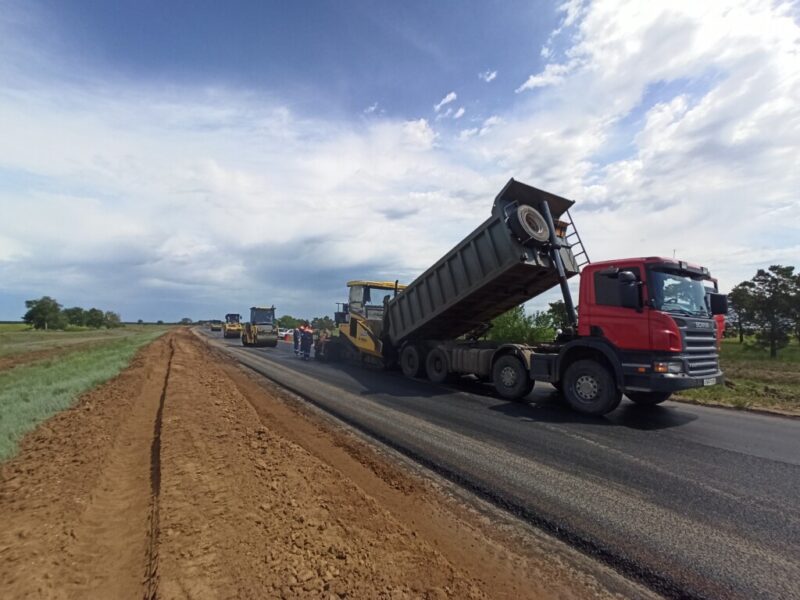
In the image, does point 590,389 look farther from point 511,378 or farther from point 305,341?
point 305,341

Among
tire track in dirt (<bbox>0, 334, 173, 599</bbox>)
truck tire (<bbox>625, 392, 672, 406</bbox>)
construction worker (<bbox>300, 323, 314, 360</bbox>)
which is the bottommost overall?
tire track in dirt (<bbox>0, 334, 173, 599</bbox>)

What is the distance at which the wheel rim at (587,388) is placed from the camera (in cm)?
775

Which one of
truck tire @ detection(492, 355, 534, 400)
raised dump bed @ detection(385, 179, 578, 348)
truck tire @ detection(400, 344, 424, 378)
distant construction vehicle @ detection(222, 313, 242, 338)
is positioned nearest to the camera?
raised dump bed @ detection(385, 179, 578, 348)

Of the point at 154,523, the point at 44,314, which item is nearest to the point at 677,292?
the point at 154,523

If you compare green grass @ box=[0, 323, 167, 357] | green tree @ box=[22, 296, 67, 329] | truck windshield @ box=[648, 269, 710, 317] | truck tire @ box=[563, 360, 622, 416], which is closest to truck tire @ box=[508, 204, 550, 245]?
truck windshield @ box=[648, 269, 710, 317]

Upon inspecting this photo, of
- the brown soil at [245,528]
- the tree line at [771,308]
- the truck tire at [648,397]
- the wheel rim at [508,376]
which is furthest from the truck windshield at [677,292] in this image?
the tree line at [771,308]

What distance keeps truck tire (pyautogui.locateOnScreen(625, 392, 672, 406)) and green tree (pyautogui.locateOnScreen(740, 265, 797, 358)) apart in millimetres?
23632

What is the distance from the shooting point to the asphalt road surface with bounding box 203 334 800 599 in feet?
10.1

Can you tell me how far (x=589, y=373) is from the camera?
7.87m

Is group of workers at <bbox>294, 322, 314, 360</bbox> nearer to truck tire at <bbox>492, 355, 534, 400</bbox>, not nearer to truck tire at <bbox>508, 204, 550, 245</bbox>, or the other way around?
truck tire at <bbox>492, 355, 534, 400</bbox>

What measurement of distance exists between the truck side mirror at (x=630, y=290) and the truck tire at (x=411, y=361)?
6381mm

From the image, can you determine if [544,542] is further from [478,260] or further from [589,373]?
[478,260]

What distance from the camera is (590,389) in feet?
25.6

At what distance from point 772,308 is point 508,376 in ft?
88.5
